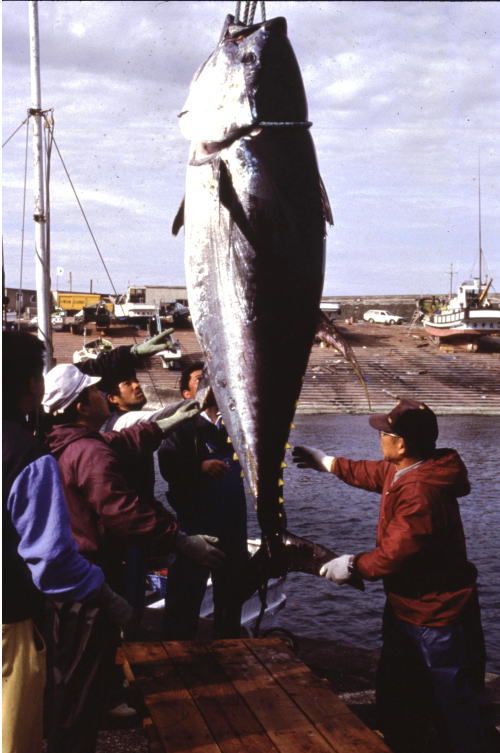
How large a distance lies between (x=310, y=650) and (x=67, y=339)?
1774 inches

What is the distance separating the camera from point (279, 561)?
297 cm

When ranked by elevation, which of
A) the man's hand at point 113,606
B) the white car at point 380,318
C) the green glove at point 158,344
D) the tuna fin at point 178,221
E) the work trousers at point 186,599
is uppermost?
the white car at point 380,318

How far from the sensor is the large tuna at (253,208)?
2.12 meters

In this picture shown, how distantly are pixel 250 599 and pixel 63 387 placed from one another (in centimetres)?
329

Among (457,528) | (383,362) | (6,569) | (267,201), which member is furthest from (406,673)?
(383,362)

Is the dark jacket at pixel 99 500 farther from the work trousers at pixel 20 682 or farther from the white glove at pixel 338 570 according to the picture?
the work trousers at pixel 20 682

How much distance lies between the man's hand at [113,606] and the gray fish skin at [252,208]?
142cm

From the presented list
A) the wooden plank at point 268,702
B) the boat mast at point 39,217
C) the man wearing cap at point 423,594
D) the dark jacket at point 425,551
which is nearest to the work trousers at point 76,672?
the wooden plank at point 268,702

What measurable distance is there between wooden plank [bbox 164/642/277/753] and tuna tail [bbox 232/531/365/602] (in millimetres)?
484

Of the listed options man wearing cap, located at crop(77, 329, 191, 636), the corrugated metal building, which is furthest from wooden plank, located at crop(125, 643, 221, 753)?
the corrugated metal building

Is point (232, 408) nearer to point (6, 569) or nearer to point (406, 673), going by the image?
point (6, 569)

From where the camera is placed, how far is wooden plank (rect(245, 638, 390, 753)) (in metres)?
3.28

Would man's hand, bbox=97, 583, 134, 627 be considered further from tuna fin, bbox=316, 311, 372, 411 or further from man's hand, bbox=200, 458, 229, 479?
man's hand, bbox=200, 458, 229, 479

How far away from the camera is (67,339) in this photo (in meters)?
49.2
